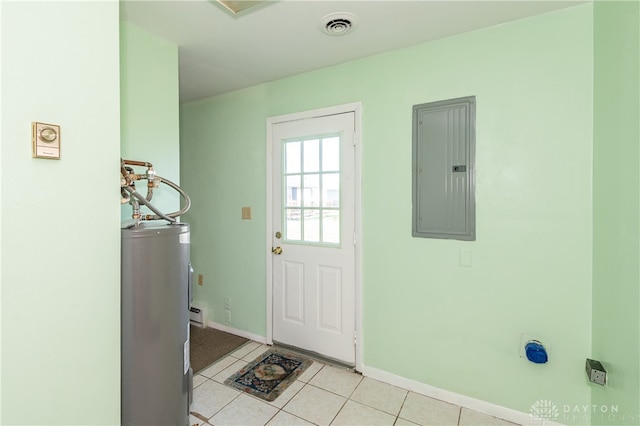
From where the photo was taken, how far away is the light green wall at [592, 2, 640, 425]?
1.24m

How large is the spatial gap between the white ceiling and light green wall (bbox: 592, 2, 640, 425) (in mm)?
466

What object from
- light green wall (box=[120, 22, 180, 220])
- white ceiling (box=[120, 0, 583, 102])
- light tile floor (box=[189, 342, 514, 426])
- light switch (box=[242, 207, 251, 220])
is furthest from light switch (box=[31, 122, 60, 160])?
light switch (box=[242, 207, 251, 220])

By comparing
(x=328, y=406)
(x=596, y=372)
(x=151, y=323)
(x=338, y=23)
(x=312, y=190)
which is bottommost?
(x=328, y=406)

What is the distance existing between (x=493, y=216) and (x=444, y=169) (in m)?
0.42

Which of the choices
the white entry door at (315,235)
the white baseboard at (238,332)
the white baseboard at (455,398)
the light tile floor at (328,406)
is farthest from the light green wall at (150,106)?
the white baseboard at (455,398)

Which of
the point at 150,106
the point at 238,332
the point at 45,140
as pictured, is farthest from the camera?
the point at 238,332

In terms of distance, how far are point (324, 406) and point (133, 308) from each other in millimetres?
1361

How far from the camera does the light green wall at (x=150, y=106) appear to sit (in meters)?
1.82

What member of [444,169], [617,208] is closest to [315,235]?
[444,169]

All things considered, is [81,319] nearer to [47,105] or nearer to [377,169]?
[47,105]

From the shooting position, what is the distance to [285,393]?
2104mm

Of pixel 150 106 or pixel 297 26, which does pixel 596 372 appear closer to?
pixel 297 26

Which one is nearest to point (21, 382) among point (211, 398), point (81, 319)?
point (81, 319)

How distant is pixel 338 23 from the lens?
5.94ft
